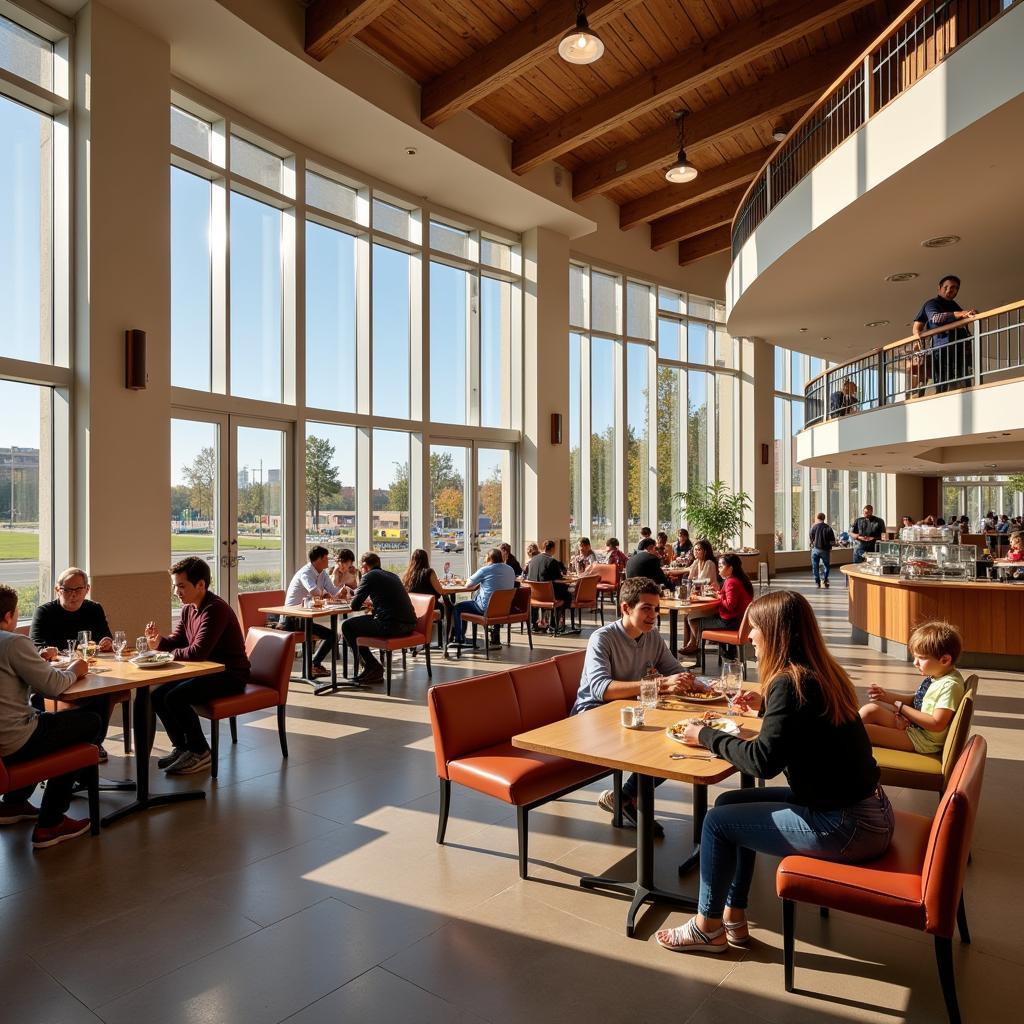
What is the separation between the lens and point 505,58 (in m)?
9.24

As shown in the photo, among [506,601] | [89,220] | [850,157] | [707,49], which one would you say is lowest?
[506,601]

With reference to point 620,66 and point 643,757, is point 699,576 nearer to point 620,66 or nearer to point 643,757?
point 643,757

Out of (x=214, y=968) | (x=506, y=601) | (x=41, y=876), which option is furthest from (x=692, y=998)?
(x=506, y=601)

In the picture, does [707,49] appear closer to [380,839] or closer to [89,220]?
[89,220]

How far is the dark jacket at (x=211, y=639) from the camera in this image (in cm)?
496

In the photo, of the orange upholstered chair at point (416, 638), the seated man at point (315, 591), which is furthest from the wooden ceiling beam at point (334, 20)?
the orange upholstered chair at point (416, 638)

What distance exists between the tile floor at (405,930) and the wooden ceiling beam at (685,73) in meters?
8.48

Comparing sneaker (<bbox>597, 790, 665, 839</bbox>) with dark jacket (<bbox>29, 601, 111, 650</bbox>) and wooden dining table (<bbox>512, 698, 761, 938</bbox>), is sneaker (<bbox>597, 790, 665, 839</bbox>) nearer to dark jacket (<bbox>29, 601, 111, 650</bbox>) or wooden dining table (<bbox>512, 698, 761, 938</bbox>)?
wooden dining table (<bbox>512, 698, 761, 938</bbox>)

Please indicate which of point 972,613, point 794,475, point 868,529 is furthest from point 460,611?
point 794,475

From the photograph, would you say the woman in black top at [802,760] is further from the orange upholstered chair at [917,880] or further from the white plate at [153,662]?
the white plate at [153,662]

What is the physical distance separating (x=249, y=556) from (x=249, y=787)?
5.11 meters

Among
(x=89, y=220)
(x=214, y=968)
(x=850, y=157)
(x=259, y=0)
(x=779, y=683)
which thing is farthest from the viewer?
(x=850, y=157)

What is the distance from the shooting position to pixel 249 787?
4766mm

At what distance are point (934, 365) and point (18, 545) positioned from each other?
10.8 metres
